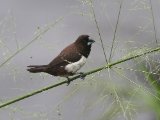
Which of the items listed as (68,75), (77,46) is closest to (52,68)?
(68,75)

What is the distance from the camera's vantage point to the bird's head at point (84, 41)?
1.39m

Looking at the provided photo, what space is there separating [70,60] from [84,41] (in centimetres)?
11

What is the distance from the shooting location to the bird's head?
139cm

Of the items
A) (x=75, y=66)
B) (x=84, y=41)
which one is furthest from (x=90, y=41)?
(x=75, y=66)

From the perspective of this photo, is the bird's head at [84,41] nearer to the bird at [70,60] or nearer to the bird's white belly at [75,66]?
the bird at [70,60]

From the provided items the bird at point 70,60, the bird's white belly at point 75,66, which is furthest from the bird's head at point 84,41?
the bird's white belly at point 75,66

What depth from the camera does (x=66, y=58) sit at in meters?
1.32

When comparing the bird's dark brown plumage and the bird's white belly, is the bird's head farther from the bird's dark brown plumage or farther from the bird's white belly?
the bird's white belly

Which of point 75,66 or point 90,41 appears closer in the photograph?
point 75,66

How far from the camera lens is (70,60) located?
131 centimetres

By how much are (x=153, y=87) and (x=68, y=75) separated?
0.22 metres

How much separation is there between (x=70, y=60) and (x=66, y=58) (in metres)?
0.01

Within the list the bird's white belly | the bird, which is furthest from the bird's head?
the bird's white belly

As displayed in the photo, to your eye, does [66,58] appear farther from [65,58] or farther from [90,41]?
[90,41]
